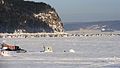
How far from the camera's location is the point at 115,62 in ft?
118

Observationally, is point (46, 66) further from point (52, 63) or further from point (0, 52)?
point (0, 52)

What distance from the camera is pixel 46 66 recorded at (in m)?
33.2

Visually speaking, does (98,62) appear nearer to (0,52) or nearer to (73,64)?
(73,64)

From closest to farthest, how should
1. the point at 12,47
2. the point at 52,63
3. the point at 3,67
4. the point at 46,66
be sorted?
the point at 3,67 < the point at 46,66 < the point at 52,63 < the point at 12,47

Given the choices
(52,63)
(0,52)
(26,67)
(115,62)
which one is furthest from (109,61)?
(0,52)

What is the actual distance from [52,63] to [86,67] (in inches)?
131

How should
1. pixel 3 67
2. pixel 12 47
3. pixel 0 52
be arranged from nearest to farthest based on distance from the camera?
pixel 3 67, pixel 0 52, pixel 12 47

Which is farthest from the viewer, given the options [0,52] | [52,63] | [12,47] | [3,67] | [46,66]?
[12,47]

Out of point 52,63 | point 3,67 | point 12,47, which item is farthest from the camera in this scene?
point 12,47

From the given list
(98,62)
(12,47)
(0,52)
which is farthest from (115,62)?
(12,47)

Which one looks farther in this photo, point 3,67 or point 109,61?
point 109,61

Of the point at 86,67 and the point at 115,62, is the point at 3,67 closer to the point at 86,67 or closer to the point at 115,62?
the point at 86,67

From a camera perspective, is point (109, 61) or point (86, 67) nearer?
point (86, 67)

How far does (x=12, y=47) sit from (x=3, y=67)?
1938cm
